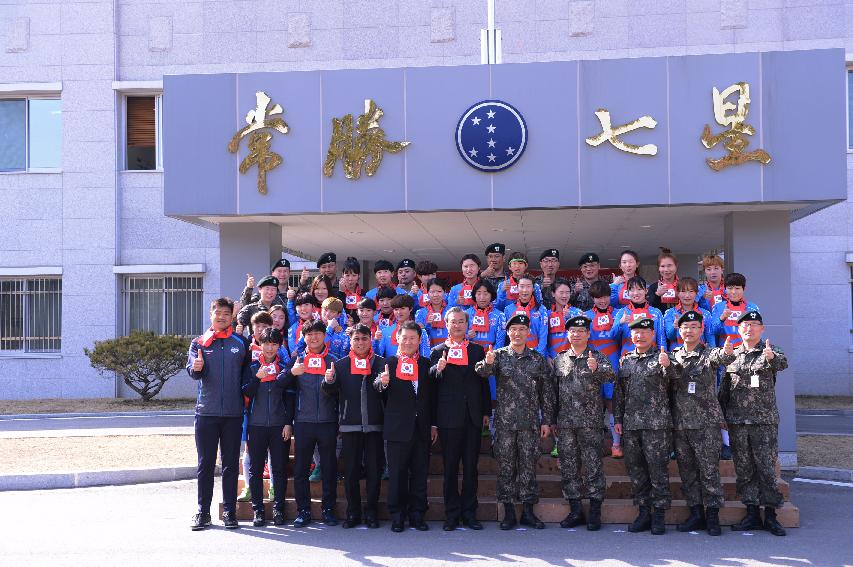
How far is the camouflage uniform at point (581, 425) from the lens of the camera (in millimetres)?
7691

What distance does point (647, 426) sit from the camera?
24.9 feet

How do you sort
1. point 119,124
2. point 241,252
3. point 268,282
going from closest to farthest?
1. point 268,282
2. point 241,252
3. point 119,124

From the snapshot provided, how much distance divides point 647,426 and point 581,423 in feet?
1.88

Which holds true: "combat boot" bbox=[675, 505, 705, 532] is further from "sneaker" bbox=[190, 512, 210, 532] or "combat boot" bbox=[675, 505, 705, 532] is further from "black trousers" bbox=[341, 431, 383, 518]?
"sneaker" bbox=[190, 512, 210, 532]

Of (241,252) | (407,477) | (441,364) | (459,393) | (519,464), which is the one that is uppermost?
(241,252)

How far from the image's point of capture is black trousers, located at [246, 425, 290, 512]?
26.0ft

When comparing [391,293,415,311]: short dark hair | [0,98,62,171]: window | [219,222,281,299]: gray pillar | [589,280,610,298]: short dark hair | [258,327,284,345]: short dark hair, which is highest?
[0,98,62,171]: window

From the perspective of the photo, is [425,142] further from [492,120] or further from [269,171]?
[269,171]

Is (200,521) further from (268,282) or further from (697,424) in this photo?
(697,424)

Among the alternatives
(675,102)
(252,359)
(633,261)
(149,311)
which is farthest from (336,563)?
(149,311)

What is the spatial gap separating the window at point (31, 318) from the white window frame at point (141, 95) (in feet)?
11.8

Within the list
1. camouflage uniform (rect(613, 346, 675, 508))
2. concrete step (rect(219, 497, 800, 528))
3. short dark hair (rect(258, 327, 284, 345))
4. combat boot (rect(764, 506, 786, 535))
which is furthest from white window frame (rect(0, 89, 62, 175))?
combat boot (rect(764, 506, 786, 535))

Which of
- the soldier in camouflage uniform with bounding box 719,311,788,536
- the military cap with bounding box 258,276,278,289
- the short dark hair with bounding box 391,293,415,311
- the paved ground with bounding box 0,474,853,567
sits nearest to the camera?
the paved ground with bounding box 0,474,853,567

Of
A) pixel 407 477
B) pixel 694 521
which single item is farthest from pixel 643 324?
pixel 407 477
